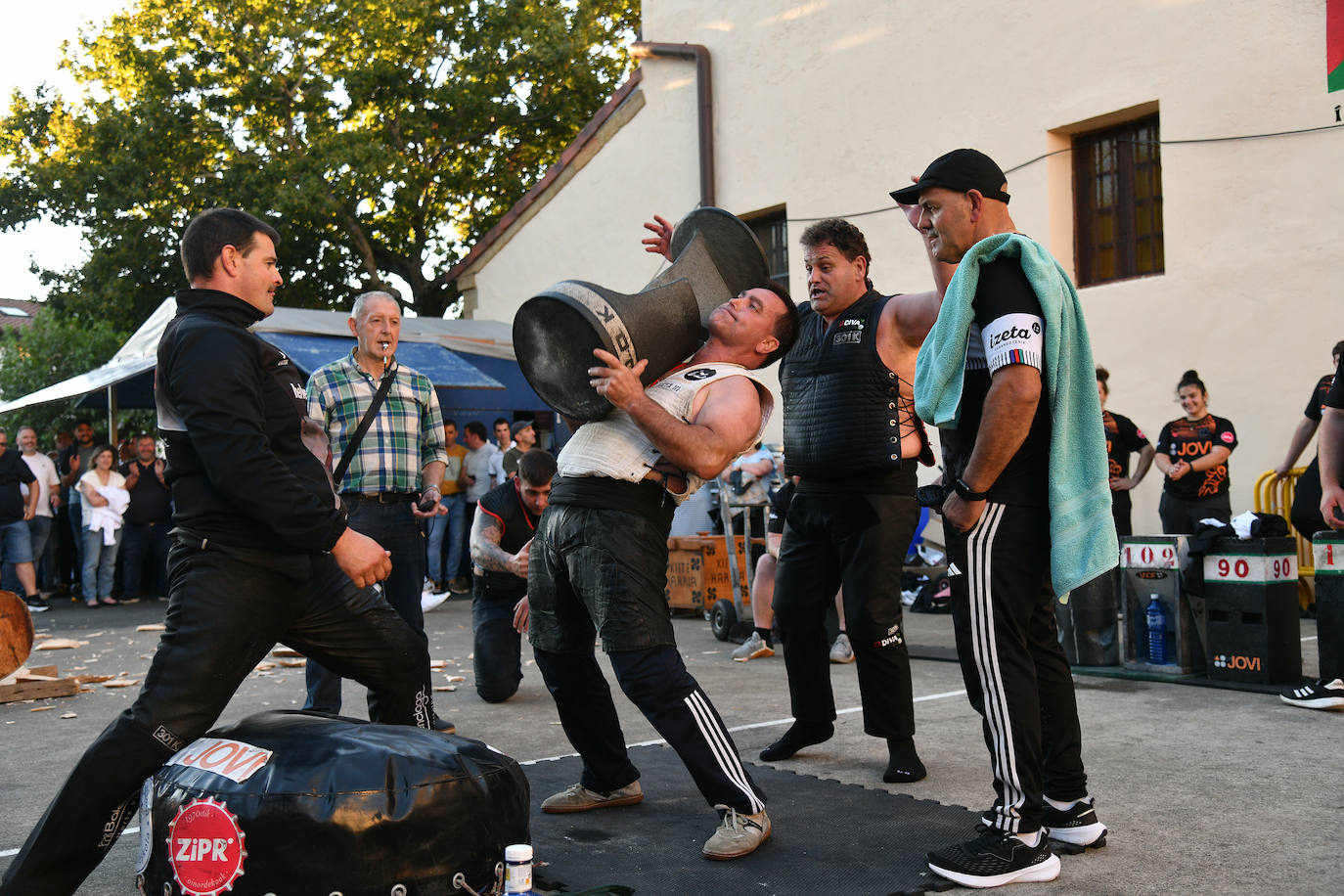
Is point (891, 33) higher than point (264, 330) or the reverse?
higher

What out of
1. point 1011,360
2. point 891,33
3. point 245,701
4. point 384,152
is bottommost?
point 245,701

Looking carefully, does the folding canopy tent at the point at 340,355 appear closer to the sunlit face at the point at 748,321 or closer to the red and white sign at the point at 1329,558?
the red and white sign at the point at 1329,558

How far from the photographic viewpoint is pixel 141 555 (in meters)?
14.1

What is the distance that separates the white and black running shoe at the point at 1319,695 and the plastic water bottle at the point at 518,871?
4.60 meters

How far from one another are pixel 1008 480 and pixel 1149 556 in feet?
13.1

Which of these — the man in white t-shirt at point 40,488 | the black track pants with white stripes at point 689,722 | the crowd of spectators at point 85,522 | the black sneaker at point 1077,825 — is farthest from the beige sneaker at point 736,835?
the man in white t-shirt at point 40,488

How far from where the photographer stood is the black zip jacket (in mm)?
3148

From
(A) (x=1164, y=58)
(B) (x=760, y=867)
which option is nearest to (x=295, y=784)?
(B) (x=760, y=867)

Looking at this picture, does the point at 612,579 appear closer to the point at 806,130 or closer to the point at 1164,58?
the point at 1164,58

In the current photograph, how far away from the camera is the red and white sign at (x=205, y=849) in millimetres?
2805

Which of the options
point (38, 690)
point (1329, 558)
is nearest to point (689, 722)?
point (1329, 558)

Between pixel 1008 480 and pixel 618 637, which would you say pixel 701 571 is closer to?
pixel 618 637

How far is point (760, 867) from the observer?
3.48 metres

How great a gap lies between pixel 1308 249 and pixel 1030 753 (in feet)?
25.6
